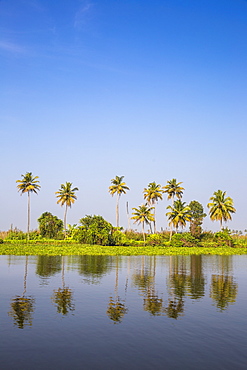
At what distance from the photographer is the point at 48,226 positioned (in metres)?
87.7

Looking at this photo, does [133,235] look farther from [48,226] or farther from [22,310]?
[22,310]

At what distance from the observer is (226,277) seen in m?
31.5

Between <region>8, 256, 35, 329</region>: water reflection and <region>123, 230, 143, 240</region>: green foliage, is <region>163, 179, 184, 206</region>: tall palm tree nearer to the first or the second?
<region>123, 230, 143, 240</region>: green foliage

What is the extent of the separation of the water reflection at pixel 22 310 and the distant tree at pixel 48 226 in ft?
223

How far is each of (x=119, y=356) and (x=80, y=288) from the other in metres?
12.2

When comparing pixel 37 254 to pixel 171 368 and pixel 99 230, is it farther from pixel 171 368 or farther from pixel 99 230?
pixel 171 368

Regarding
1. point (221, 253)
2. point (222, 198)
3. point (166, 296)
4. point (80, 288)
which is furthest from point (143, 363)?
point (222, 198)

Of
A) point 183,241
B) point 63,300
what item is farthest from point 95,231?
point 63,300

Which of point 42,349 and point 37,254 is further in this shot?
point 37,254

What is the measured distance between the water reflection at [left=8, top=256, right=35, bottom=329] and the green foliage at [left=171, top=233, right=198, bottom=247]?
64.1 metres

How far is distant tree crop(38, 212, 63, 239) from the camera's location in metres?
87.4

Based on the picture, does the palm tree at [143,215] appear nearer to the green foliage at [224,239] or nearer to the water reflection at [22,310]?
the green foliage at [224,239]

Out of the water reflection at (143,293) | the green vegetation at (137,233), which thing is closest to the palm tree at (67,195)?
the green vegetation at (137,233)

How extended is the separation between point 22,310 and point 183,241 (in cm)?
6932
